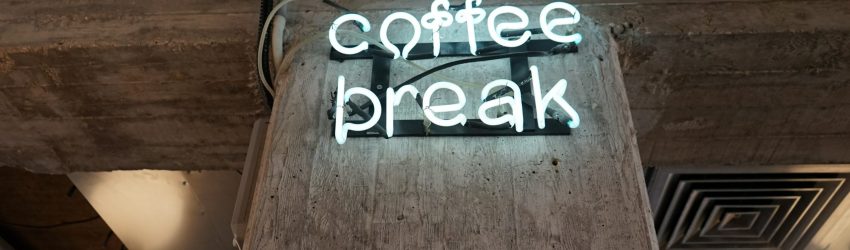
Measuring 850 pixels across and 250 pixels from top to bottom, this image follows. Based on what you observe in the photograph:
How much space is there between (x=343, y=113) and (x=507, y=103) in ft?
1.49

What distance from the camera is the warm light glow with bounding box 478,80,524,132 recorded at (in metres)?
1.75

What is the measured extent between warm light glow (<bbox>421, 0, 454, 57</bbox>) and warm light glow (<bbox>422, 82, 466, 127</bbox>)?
19 centimetres

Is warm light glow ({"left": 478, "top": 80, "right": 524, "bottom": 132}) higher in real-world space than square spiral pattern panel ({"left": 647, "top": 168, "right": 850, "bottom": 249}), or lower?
lower

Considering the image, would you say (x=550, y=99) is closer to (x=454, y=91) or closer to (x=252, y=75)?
(x=454, y=91)

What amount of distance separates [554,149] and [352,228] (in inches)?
22.6

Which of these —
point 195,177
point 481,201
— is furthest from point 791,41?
point 195,177

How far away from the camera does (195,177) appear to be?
3570 mm

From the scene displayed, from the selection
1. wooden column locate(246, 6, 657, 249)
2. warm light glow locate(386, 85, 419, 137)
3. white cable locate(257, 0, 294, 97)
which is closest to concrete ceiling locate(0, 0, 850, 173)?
white cable locate(257, 0, 294, 97)

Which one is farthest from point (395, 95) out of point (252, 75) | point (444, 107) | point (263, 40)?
point (252, 75)

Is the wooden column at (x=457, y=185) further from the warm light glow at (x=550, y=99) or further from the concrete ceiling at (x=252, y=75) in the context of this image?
the concrete ceiling at (x=252, y=75)

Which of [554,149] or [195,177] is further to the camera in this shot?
[195,177]

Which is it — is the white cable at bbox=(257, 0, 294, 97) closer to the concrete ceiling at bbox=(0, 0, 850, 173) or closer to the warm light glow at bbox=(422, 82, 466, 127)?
the concrete ceiling at bbox=(0, 0, 850, 173)

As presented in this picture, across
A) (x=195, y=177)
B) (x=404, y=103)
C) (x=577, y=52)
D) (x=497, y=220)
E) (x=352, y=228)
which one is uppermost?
(x=577, y=52)

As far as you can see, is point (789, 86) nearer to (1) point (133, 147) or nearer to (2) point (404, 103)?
(2) point (404, 103)
